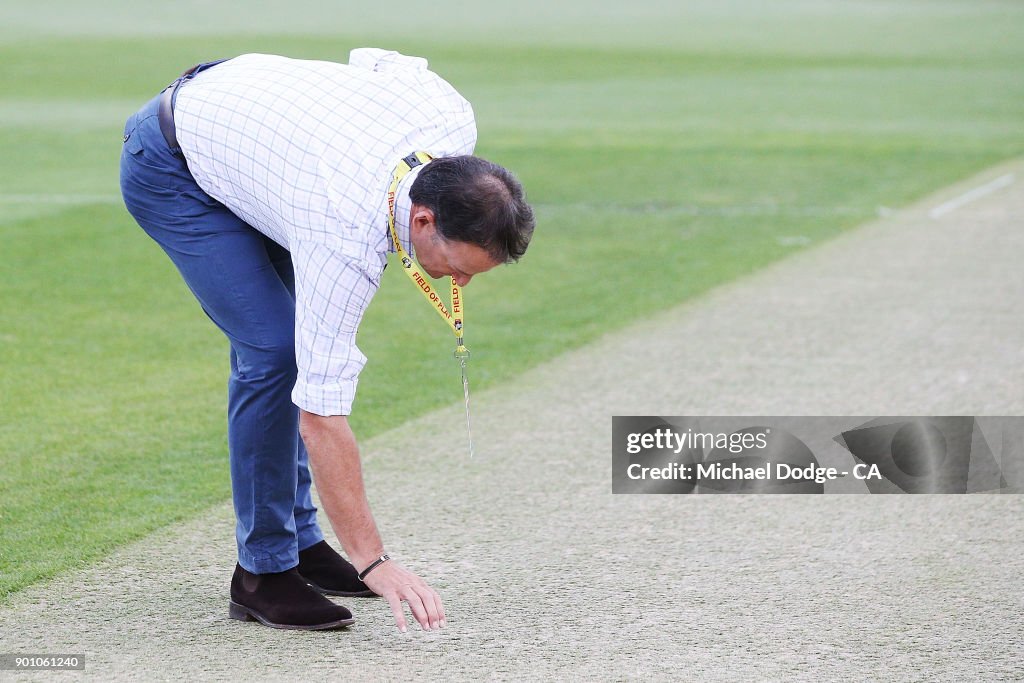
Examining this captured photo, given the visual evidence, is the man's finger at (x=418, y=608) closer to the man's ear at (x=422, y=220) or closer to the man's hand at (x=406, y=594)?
the man's hand at (x=406, y=594)

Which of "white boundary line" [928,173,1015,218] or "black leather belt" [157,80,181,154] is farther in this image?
"white boundary line" [928,173,1015,218]

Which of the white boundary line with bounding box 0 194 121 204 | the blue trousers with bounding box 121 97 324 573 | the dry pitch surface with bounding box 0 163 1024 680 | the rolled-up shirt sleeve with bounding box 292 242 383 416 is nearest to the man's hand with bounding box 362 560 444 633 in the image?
the dry pitch surface with bounding box 0 163 1024 680

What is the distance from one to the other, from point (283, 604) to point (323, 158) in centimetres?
131

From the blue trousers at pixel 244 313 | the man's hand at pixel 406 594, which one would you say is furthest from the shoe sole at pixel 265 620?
the man's hand at pixel 406 594

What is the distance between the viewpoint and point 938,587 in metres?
4.25

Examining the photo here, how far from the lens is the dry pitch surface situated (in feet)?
12.4

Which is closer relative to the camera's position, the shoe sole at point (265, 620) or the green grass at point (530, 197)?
the shoe sole at point (265, 620)

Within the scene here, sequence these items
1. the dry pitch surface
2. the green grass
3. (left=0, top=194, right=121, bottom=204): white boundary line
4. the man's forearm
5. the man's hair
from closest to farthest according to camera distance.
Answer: the man's hair → the man's forearm → the dry pitch surface → the green grass → (left=0, top=194, right=121, bottom=204): white boundary line

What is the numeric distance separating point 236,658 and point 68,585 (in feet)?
2.55

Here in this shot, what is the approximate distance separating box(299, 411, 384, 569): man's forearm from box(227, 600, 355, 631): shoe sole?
0.48 meters

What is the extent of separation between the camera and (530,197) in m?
12.4

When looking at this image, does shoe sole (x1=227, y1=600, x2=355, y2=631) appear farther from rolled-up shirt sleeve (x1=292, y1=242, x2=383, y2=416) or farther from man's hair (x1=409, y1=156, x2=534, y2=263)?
man's hair (x1=409, y1=156, x2=534, y2=263)

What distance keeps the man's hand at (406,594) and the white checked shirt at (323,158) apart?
44 centimetres

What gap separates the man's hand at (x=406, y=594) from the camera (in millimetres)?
3455
